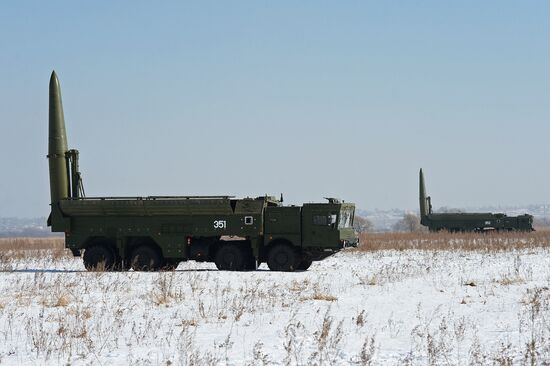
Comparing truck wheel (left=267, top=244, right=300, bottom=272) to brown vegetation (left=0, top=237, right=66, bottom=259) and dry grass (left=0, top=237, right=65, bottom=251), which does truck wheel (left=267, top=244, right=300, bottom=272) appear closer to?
brown vegetation (left=0, top=237, right=66, bottom=259)

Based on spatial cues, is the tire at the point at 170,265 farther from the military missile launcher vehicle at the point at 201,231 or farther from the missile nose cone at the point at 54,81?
the missile nose cone at the point at 54,81

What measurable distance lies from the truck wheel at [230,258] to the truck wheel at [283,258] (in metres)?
0.94

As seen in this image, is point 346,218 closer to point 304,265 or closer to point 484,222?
point 304,265

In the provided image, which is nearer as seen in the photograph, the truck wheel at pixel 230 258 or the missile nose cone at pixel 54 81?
the truck wheel at pixel 230 258

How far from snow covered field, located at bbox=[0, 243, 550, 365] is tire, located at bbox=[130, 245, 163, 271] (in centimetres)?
381

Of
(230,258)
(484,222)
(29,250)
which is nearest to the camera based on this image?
(230,258)

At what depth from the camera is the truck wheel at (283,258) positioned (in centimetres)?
2572

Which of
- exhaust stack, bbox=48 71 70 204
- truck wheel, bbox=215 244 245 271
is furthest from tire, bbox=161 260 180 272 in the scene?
exhaust stack, bbox=48 71 70 204

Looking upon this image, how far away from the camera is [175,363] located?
1006 cm

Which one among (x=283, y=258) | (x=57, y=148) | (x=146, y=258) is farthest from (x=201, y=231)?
(x=57, y=148)

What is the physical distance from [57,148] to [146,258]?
5390mm

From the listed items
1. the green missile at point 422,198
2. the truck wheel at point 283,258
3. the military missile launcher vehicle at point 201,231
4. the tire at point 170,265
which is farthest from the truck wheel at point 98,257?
the green missile at point 422,198

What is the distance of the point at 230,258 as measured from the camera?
1021 inches

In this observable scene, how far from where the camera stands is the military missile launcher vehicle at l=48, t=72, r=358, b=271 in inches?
1016
